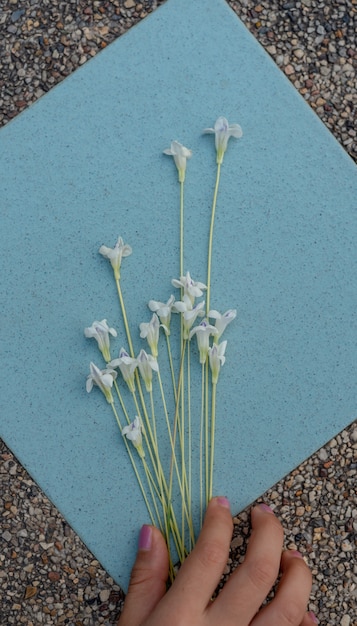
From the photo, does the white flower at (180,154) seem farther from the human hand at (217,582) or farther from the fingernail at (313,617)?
the fingernail at (313,617)

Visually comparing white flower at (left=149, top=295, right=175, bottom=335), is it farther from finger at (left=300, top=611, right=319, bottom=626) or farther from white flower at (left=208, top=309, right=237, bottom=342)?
finger at (left=300, top=611, right=319, bottom=626)

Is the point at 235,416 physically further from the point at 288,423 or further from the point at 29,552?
the point at 29,552

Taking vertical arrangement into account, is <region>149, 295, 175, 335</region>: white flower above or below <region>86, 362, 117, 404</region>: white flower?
above

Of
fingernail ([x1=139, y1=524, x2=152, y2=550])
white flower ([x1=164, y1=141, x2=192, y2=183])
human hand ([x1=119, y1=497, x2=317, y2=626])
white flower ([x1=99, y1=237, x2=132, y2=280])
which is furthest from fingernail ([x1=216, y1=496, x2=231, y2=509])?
white flower ([x1=164, y1=141, x2=192, y2=183])

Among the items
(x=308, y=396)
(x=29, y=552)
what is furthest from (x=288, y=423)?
(x=29, y=552)

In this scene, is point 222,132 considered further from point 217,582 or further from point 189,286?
point 217,582

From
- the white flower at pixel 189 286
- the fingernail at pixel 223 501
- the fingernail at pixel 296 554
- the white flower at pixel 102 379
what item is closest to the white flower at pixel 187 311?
the white flower at pixel 189 286
